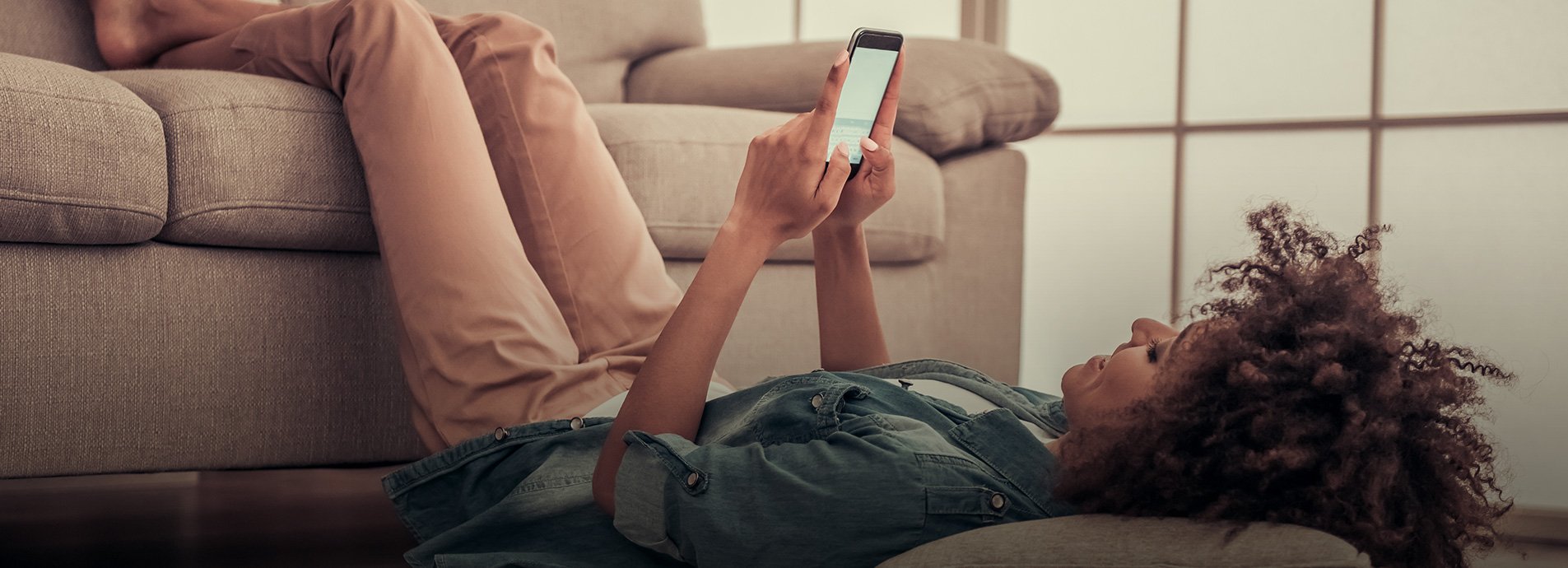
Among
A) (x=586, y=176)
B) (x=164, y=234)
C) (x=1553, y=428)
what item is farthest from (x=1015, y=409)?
(x=1553, y=428)

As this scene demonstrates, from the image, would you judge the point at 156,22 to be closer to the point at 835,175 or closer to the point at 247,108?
the point at 247,108

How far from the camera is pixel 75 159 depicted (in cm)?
100

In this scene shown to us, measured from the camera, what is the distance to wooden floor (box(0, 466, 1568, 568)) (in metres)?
1.17

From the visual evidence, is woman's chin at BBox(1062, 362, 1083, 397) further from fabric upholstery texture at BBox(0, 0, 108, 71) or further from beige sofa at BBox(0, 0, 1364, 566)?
fabric upholstery texture at BBox(0, 0, 108, 71)

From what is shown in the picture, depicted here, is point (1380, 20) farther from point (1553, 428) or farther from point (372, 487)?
point (372, 487)

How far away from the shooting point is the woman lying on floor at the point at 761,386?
692mm

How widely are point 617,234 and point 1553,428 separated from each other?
1582 millimetres

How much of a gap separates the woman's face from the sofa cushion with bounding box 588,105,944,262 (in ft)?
2.02

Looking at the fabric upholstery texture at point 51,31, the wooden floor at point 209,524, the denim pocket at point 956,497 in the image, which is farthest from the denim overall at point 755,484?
the fabric upholstery texture at point 51,31

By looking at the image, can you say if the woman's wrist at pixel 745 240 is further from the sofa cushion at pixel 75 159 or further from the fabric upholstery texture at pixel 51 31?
the fabric upholstery texture at pixel 51 31

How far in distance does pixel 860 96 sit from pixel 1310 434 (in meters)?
0.43

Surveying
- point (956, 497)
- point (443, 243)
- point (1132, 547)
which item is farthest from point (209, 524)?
point (1132, 547)

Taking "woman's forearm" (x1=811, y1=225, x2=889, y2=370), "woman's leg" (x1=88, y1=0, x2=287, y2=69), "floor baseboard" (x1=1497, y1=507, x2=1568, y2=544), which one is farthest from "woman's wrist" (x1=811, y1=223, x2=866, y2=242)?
"floor baseboard" (x1=1497, y1=507, x2=1568, y2=544)

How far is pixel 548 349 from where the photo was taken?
1021 millimetres
